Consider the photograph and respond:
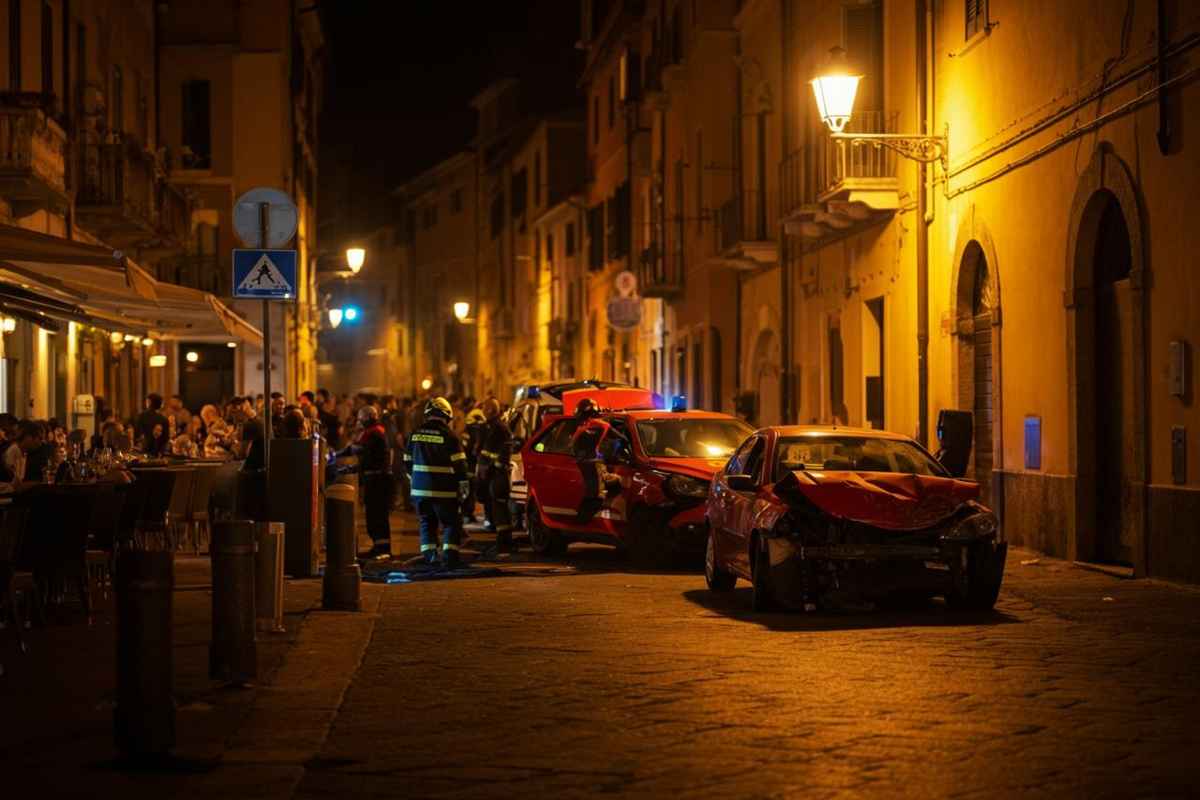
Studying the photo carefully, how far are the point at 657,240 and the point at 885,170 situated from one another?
17.9 meters

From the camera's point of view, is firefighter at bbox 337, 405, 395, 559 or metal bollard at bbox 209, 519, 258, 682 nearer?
metal bollard at bbox 209, 519, 258, 682

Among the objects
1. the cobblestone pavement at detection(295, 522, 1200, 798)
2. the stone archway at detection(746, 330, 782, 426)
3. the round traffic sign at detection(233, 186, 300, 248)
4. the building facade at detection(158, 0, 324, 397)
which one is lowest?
the cobblestone pavement at detection(295, 522, 1200, 798)

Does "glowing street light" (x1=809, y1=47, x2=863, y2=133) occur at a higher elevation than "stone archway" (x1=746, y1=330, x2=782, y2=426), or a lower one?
higher

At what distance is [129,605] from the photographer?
27.0 feet

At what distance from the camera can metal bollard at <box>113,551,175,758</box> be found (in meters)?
8.17

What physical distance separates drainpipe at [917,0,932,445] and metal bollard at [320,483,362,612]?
988 cm

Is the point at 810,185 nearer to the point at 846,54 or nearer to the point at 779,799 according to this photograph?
the point at 846,54

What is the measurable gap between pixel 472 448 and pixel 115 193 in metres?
6.59

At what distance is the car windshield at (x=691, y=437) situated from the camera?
1967 centimetres

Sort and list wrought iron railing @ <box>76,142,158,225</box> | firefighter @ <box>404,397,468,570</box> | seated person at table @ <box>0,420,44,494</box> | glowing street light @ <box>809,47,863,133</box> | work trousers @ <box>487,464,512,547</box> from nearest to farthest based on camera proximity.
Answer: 1. seated person at table @ <box>0,420,44,494</box>
2. firefighter @ <box>404,397,468,570</box>
3. glowing street light @ <box>809,47,863,133</box>
4. work trousers @ <box>487,464,512,547</box>
5. wrought iron railing @ <box>76,142,158,225</box>

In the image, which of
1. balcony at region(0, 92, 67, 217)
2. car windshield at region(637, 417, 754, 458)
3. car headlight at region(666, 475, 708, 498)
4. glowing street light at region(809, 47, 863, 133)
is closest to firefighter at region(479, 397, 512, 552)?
car windshield at region(637, 417, 754, 458)

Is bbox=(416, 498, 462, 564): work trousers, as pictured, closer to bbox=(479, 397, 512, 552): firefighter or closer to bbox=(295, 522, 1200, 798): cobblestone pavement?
bbox=(479, 397, 512, 552): firefighter

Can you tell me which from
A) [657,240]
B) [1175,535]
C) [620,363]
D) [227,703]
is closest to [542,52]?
[620,363]

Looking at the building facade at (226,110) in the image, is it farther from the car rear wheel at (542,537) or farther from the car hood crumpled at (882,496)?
the car hood crumpled at (882,496)
